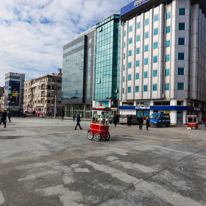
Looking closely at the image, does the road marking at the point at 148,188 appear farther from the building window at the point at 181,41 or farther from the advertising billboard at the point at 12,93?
the advertising billboard at the point at 12,93

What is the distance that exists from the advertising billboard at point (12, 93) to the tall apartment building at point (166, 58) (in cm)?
7820

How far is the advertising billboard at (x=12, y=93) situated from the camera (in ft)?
311

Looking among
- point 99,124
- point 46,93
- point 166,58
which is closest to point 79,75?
point 46,93

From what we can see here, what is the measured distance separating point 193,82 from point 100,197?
37504 mm

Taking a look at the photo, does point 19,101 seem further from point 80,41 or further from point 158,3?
point 158,3

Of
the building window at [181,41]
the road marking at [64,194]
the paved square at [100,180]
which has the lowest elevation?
the paved square at [100,180]

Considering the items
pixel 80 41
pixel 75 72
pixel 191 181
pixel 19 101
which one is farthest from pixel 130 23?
pixel 19 101

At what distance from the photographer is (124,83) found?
42969 millimetres

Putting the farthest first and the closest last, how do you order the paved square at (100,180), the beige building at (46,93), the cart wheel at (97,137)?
the beige building at (46,93) → the cart wheel at (97,137) → the paved square at (100,180)

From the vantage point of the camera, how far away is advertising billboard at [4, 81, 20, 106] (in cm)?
9469

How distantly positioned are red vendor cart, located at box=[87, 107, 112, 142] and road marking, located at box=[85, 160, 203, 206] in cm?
529

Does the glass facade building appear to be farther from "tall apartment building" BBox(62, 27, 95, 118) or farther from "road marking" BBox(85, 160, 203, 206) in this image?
"road marking" BBox(85, 160, 203, 206)

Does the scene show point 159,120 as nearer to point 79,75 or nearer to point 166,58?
point 166,58

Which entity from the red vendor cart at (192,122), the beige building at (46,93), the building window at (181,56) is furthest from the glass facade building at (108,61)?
the beige building at (46,93)
